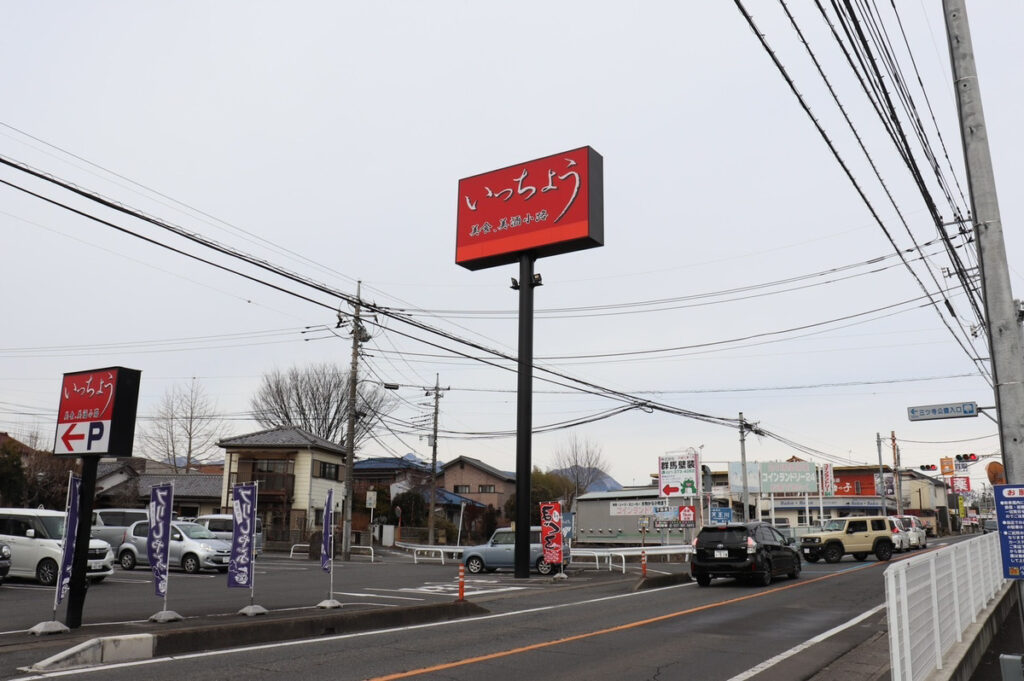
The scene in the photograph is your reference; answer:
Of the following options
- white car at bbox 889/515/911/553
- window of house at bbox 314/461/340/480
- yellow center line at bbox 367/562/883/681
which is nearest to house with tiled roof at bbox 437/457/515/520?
window of house at bbox 314/461/340/480

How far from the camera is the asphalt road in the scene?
855 centimetres

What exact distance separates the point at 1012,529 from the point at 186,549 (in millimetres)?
23558

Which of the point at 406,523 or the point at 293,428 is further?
the point at 406,523

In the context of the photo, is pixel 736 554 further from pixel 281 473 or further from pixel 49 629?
pixel 281 473

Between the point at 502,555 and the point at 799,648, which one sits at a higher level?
the point at 799,648

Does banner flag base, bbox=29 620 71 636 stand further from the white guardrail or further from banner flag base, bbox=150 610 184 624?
the white guardrail

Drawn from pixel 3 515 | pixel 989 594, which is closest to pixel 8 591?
pixel 3 515

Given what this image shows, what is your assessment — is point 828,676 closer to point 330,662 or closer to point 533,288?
point 330,662

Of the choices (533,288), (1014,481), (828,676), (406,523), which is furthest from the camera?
(406,523)

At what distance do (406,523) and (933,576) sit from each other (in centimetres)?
5545

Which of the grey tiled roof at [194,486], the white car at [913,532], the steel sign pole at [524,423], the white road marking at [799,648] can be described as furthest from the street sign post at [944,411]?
the grey tiled roof at [194,486]

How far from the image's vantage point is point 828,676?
8.41 m

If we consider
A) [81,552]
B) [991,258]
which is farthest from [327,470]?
[991,258]

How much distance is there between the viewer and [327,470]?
5097 cm
